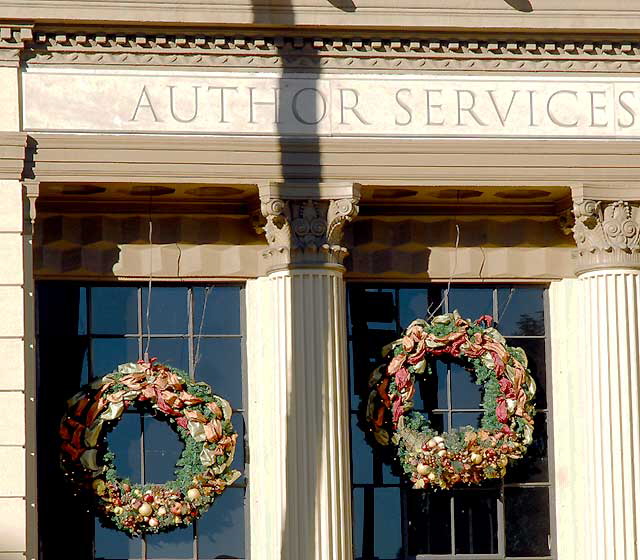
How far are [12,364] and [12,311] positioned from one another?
2.22 feet

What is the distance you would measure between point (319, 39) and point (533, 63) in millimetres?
2904

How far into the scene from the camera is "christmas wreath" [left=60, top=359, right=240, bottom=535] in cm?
2570

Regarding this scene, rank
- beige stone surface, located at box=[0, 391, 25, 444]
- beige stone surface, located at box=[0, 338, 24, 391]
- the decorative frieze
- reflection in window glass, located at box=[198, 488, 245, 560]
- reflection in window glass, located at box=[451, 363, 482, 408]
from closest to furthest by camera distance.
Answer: beige stone surface, located at box=[0, 391, 25, 444], beige stone surface, located at box=[0, 338, 24, 391], the decorative frieze, reflection in window glass, located at box=[198, 488, 245, 560], reflection in window glass, located at box=[451, 363, 482, 408]

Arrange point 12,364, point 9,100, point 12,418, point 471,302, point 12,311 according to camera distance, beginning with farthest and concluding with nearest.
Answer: point 471,302 < point 9,100 < point 12,311 < point 12,364 < point 12,418

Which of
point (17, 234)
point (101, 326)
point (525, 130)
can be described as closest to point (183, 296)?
point (101, 326)

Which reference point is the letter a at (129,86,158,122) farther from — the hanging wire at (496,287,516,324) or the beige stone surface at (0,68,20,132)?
the hanging wire at (496,287,516,324)

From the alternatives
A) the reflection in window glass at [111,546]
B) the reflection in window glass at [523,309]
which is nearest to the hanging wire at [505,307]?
the reflection in window glass at [523,309]

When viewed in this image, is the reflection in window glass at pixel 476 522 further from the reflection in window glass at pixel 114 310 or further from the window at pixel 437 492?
the reflection in window glass at pixel 114 310

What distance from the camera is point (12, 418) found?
A: 79.6ft

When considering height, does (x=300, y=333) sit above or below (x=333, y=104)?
below

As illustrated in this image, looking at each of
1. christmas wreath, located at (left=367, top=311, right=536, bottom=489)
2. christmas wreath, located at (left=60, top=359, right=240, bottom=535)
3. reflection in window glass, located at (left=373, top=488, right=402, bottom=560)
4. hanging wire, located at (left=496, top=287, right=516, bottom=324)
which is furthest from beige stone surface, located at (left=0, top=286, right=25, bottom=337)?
hanging wire, located at (left=496, top=287, right=516, bottom=324)

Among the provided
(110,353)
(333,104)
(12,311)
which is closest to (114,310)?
(110,353)

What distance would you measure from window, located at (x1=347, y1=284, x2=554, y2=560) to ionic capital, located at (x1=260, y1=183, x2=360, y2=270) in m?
1.82

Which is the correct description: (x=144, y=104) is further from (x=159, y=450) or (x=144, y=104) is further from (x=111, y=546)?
(x=111, y=546)
